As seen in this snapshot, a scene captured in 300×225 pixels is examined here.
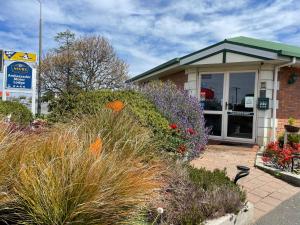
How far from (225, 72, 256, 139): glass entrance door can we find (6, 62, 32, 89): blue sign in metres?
6.93

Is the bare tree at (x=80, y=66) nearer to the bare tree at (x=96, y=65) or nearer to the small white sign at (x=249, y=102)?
the bare tree at (x=96, y=65)

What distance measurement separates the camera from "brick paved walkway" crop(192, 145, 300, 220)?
4969 millimetres

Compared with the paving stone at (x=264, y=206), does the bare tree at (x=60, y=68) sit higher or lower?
higher

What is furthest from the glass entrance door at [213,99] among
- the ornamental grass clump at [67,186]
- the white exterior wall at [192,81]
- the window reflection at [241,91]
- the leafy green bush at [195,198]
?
the ornamental grass clump at [67,186]

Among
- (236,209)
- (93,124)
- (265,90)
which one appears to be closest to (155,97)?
(93,124)

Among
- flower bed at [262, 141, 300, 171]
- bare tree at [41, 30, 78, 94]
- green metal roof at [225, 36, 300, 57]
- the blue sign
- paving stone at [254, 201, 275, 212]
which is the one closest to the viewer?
paving stone at [254, 201, 275, 212]

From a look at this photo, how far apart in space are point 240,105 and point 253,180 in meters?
4.68

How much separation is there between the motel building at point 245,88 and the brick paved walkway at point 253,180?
129 centimetres

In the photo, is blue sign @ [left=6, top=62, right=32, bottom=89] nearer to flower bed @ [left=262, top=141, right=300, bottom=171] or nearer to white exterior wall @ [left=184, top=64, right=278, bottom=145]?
white exterior wall @ [left=184, top=64, right=278, bottom=145]

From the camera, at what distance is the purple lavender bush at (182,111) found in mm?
7402

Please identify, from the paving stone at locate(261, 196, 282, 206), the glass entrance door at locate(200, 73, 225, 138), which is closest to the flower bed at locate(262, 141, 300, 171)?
the paving stone at locate(261, 196, 282, 206)

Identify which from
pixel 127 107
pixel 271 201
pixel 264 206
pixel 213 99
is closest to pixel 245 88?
pixel 213 99

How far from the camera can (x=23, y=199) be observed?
103 inches

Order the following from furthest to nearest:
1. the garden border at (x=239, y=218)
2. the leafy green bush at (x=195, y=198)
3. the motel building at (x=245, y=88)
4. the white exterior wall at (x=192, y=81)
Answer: the white exterior wall at (x=192, y=81) < the motel building at (x=245, y=88) < the garden border at (x=239, y=218) < the leafy green bush at (x=195, y=198)
